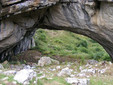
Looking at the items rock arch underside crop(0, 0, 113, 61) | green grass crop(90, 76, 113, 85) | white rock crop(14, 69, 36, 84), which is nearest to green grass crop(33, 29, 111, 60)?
rock arch underside crop(0, 0, 113, 61)

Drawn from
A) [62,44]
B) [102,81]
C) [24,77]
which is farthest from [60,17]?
[62,44]

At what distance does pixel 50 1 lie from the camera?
13078 mm

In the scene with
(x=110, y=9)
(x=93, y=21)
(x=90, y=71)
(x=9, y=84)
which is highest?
(x=110, y=9)

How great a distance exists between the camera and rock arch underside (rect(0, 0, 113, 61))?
1213cm

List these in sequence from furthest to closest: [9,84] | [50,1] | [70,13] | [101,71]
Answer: [70,13] → [50,1] → [101,71] → [9,84]

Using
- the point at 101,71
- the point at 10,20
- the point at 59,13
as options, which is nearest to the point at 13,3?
the point at 10,20

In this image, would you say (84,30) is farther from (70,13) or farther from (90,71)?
(90,71)

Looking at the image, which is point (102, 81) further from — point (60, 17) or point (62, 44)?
point (62, 44)

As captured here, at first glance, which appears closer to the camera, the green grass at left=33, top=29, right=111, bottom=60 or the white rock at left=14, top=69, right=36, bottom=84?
the white rock at left=14, top=69, right=36, bottom=84

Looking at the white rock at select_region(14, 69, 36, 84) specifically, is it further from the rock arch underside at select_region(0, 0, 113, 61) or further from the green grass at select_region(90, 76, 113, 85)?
the rock arch underside at select_region(0, 0, 113, 61)

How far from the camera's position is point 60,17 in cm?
1470

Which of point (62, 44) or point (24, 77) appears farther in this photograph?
point (62, 44)

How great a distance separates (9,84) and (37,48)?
1941 centimetres

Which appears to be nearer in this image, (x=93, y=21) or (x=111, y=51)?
(x=93, y=21)
